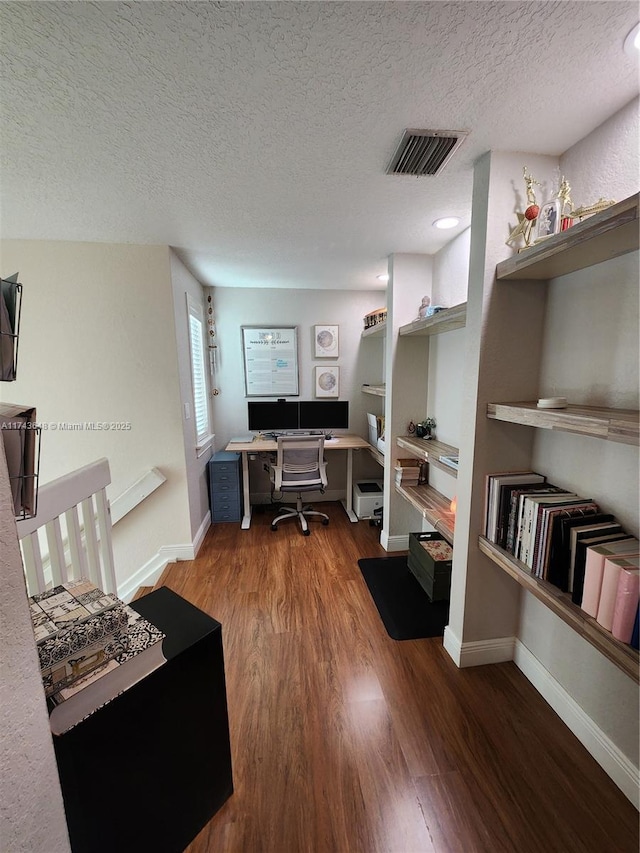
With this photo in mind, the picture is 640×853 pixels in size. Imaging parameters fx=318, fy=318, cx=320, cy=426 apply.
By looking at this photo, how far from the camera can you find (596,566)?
964 millimetres

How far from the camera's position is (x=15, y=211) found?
1778 millimetres

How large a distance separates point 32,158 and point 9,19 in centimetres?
64

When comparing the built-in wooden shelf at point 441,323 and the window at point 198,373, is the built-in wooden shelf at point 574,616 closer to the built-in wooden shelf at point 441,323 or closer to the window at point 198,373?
the built-in wooden shelf at point 441,323

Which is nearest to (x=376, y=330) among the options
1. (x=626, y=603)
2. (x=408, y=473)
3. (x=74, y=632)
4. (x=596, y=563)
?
(x=408, y=473)

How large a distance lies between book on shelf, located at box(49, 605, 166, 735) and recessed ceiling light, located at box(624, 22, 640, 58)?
2.04 meters

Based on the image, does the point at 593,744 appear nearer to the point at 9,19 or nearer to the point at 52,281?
the point at 9,19

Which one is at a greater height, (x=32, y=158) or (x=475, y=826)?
(x=32, y=158)

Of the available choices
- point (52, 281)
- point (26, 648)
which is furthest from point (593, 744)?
point (52, 281)

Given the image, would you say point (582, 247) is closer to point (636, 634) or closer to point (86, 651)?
Result: point (636, 634)

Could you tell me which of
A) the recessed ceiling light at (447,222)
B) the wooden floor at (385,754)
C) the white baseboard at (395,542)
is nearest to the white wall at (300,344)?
the white baseboard at (395,542)

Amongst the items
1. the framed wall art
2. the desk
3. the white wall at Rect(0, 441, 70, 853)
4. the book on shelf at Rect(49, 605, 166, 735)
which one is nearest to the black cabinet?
the book on shelf at Rect(49, 605, 166, 735)

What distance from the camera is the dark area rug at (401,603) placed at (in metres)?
1.86

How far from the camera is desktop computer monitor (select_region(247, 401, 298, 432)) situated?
3488mm

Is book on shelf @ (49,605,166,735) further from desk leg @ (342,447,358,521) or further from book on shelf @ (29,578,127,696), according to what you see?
desk leg @ (342,447,358,521)
